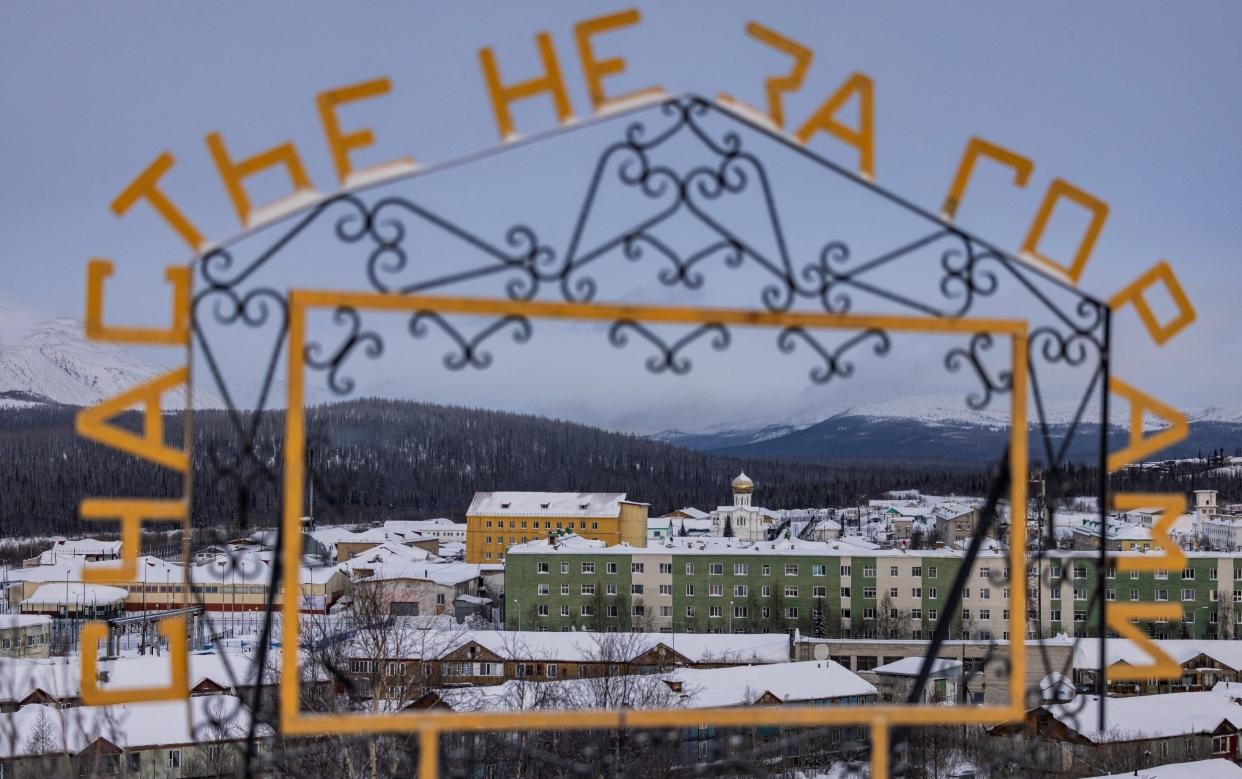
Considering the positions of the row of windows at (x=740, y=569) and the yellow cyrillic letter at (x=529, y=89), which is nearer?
the yellow cyrillic letter at (x=529, y=89)

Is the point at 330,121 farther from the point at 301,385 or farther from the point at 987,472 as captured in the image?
the point at 987,472

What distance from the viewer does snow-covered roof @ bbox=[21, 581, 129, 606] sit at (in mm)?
41688

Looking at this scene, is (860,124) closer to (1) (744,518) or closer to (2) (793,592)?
(2) (793,592)

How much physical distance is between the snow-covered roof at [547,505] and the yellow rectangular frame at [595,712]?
5260 cm

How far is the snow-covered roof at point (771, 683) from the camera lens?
2167cm

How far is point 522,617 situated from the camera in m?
35.7

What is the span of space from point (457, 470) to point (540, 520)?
48726mm

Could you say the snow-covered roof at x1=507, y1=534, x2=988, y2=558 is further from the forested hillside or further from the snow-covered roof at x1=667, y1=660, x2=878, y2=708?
the forested hillside

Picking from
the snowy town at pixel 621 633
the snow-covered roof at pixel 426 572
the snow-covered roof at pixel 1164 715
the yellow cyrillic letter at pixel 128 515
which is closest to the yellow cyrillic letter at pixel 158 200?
the yellow cyrillic letter at pixel 128 515

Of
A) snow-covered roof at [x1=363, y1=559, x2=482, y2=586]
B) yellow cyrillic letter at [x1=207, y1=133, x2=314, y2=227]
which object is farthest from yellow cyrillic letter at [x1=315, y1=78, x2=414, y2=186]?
snow-covered roof at [x1=363, y1=559, x2=482, y2=586]

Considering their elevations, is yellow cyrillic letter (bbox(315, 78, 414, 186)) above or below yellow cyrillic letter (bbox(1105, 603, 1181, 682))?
above

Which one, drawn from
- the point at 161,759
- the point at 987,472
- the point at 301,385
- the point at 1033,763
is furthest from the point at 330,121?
the point at 161,759

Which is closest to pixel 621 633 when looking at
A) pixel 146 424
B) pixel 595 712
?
pixel 595 712

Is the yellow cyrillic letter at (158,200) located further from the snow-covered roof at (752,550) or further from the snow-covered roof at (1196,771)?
the snow-covered roof at (752,550)
